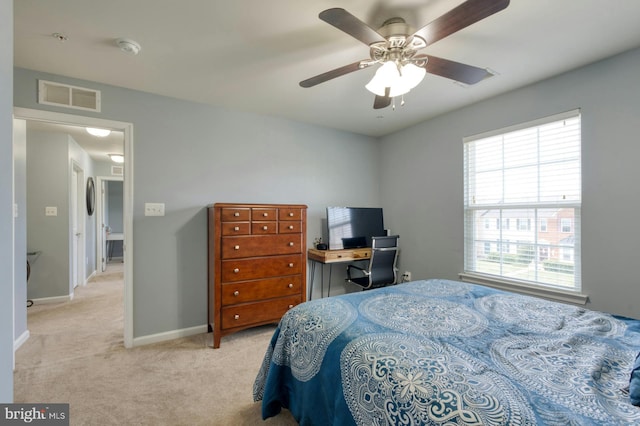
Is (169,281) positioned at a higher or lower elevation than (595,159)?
lower

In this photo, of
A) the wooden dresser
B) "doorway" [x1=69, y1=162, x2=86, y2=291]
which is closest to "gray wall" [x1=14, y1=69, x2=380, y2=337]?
the wooden dresser

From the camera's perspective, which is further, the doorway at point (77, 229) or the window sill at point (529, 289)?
the doorway at point (77, 229)

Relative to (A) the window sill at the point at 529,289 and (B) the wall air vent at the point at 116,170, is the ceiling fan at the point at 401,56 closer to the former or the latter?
(A) the window sill at the point at 529,289

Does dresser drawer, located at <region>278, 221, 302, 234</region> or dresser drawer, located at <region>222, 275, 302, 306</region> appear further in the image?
dresser drawer, located at <region>278, 221, 302, 234</region>

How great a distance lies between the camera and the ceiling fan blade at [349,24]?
50.6 inches

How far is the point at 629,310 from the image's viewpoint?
2084mm

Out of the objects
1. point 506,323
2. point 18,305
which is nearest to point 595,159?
point 506,323

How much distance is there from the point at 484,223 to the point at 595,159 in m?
1.09

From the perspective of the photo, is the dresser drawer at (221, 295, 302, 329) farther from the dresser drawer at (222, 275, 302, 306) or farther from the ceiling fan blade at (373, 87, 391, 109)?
the ceiling fan blade at (373, 87, 391, 109)

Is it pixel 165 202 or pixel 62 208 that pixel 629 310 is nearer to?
pixel 165 202

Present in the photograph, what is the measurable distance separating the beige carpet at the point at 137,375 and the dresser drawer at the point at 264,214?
1.25 meters

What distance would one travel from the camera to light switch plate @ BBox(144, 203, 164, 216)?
2779 mm

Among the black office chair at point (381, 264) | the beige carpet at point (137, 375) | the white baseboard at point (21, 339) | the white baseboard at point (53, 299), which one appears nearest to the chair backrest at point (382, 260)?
the black office chair at point (381, 264)

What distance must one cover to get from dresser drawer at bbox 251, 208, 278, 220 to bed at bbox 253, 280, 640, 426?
140 centimetres
